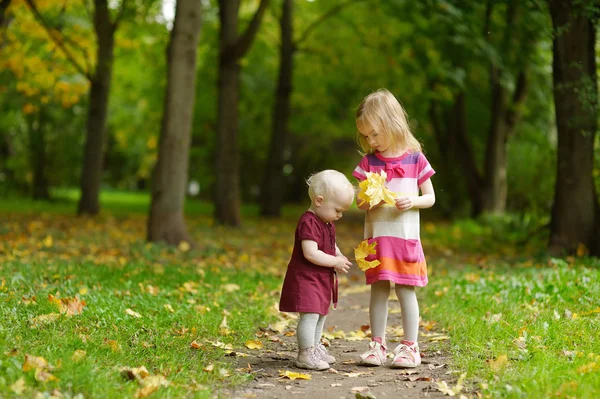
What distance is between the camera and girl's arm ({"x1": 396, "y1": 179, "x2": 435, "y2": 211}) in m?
4.84

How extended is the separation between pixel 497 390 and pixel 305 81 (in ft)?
78.6

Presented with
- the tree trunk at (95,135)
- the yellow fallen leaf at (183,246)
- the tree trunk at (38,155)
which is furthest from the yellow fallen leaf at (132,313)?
the tree trunk at (38,155)

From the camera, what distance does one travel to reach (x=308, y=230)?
486 cm

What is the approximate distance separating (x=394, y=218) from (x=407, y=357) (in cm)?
97

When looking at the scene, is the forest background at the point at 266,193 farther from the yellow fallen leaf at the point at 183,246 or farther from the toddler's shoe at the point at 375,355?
the toddler's shoe at the point at 375,355

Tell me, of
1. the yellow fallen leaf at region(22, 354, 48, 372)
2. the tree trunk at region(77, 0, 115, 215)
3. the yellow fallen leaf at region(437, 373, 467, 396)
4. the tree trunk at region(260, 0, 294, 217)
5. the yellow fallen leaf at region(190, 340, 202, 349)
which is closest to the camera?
the yellow fallen leaf at region(22, 354, 48, 372)

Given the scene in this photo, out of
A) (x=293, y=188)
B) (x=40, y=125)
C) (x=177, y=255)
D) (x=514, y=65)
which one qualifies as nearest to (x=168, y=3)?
(x=40, y=125)

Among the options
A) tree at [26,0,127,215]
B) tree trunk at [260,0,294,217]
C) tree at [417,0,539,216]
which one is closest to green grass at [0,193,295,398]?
tree at [417,0,539,216]

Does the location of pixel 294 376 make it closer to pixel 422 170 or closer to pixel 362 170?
pixel 362 170

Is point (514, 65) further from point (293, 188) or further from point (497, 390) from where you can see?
point (293, 188)

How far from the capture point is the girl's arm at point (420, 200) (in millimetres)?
4840

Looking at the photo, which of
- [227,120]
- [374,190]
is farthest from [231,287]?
Result: [227,120]

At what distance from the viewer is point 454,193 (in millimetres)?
24812

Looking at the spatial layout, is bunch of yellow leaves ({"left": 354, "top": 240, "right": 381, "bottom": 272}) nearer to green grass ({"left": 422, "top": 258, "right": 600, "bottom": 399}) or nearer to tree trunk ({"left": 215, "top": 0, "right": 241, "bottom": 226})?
green grass ({"left": 422, "top": 258, "right": 600, "bottom": 399})
